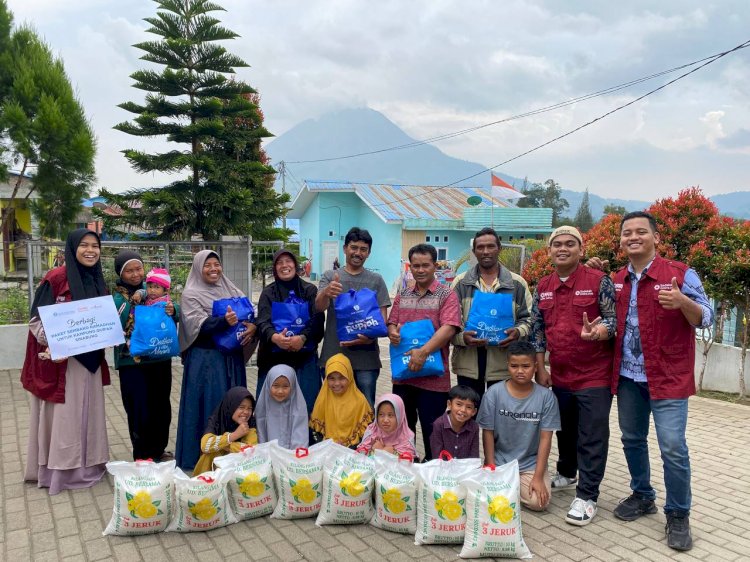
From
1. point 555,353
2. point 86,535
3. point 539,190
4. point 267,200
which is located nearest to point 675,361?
point 555,353

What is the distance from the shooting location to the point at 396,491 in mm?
3309

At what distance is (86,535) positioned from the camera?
338cm

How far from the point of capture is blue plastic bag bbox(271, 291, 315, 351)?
4.09 meters

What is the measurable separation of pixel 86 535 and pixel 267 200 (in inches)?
290

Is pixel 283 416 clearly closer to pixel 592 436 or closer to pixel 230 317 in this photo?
pixel 230 317

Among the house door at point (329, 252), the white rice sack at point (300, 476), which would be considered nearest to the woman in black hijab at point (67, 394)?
the white rice sack at point (300, 476)

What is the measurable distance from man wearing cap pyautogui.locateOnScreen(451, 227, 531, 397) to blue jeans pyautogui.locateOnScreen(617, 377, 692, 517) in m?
0.79

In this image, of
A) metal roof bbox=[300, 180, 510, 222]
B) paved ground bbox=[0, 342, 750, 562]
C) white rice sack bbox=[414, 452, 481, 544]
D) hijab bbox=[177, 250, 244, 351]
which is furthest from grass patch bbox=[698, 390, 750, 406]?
metal roof bbox=[300, 180, 510, 222]

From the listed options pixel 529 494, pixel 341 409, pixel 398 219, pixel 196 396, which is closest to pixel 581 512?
pixel 529 494

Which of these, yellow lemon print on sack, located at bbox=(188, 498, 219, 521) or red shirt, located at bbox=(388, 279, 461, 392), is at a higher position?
red shirt, located at bbox=(388, 279, 461, 392)

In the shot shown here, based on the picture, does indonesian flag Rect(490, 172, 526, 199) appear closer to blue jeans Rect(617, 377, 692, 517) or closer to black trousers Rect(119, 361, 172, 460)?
blue jeans Rect(617, 377, 692, 517)

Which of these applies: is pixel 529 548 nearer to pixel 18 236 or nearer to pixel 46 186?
pixel 46 186

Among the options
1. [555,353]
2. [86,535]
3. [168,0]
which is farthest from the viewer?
[168,0]

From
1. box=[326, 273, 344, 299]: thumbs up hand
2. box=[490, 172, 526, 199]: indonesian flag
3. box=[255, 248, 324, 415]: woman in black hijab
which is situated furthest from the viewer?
box=[490, 172, 526, 199]: indonesian flag
